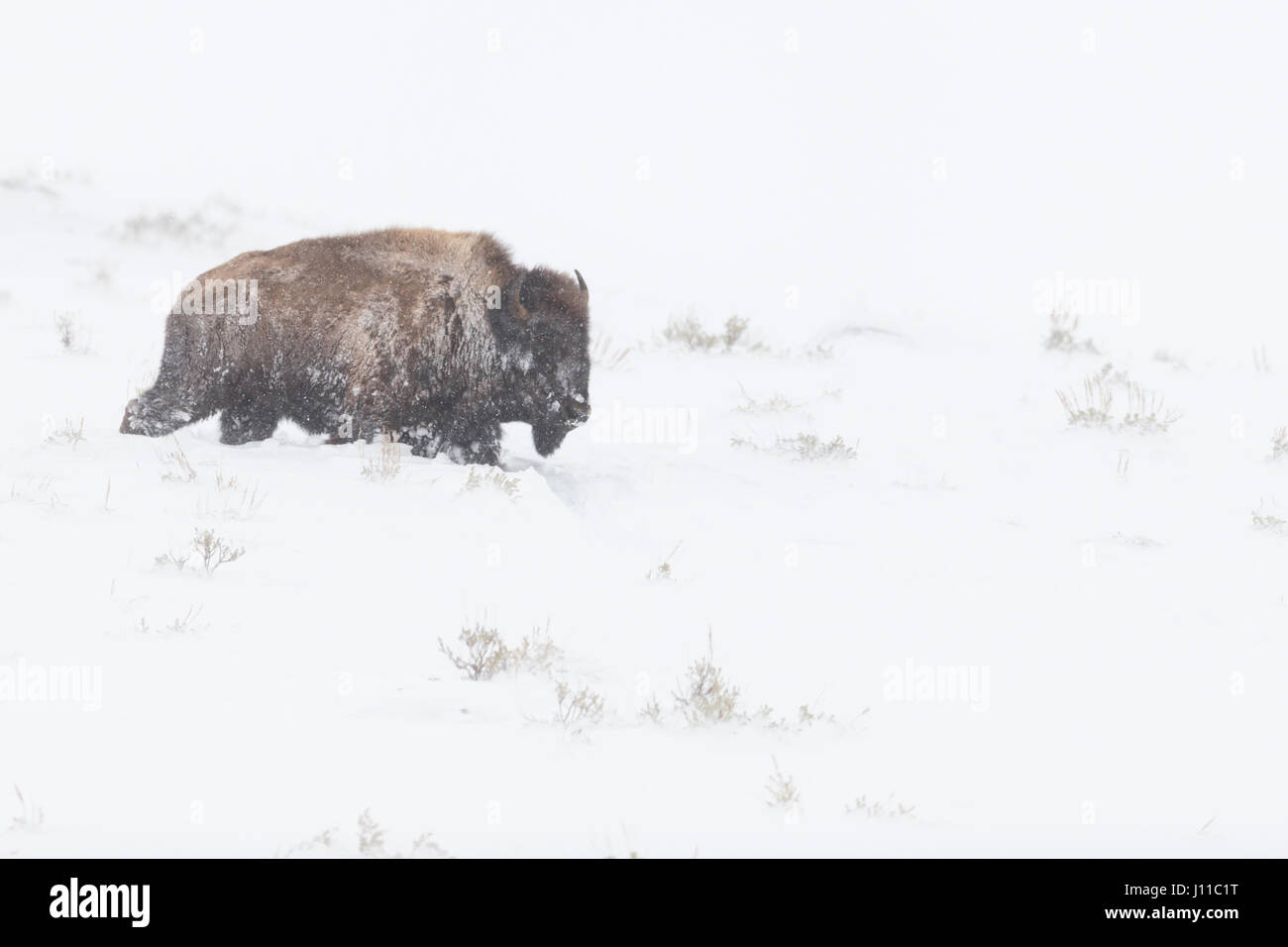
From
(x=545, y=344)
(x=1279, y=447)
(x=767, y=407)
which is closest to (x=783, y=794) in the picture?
(x=545, y=344)

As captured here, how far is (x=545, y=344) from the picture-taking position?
284 inches

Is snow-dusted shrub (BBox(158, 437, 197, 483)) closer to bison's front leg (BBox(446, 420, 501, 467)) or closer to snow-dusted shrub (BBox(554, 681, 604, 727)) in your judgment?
bison's front leg (BBox(446, 420, 501, 467))

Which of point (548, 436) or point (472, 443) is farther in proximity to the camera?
point (548, 436)

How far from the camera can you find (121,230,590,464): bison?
687 centimetres

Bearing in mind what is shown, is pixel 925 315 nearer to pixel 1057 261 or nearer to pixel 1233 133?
pixel 1057 261

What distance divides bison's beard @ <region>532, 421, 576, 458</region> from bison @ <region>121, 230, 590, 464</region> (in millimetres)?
114

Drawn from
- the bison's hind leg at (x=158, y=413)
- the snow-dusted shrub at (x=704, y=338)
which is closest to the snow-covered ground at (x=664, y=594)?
the bison's hind leg at (x=158, y=413)

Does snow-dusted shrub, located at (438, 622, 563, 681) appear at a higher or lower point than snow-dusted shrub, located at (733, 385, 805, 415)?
lower

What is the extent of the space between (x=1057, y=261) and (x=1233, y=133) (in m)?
24.9

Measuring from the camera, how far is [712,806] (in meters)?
3.14

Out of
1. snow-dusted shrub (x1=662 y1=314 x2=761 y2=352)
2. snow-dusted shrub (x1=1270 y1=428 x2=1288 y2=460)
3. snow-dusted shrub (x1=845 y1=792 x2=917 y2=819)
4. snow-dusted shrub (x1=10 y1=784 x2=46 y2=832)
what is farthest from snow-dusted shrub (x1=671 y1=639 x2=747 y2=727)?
snow-dusted shrub (x1=662 y1=314 x2=761 y2=352)

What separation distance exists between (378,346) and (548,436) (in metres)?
1.34

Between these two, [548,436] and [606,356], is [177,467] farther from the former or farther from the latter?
[606,356]

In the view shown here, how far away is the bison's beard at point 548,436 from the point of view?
7461mm
